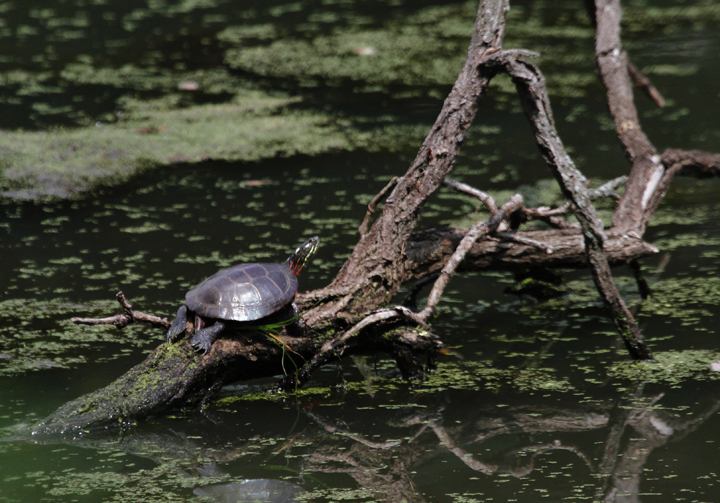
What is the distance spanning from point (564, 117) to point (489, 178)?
1.29 meters

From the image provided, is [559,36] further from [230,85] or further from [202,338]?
[202,338]

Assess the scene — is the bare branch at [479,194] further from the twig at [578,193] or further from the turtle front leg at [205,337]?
the turtle front leg at [205,337]

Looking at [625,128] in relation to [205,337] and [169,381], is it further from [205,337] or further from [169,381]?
[169,381]

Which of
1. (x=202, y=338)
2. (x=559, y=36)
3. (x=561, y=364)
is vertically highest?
(x=559, y=36)

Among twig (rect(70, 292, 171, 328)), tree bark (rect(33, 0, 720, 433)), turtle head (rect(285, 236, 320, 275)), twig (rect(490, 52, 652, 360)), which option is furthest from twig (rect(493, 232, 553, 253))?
twig (rect(70, 292, 171, 328))

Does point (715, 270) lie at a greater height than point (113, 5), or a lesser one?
lesser

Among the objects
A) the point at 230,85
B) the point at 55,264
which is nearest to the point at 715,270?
the point at 55,264

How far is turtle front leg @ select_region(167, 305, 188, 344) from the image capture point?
91.2 inches

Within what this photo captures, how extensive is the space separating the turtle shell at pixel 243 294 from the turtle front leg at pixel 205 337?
36 millimetres

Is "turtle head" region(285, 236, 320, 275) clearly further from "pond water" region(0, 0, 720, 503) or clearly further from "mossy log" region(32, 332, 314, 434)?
"mossy log" region(32, 332, 314, 434)

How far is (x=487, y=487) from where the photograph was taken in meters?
1.89

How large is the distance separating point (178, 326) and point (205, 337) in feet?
0.43

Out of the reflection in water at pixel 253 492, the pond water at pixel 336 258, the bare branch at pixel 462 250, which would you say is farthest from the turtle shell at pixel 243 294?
the reflection in water at pixel 253 492

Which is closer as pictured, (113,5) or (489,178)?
(489,178)
